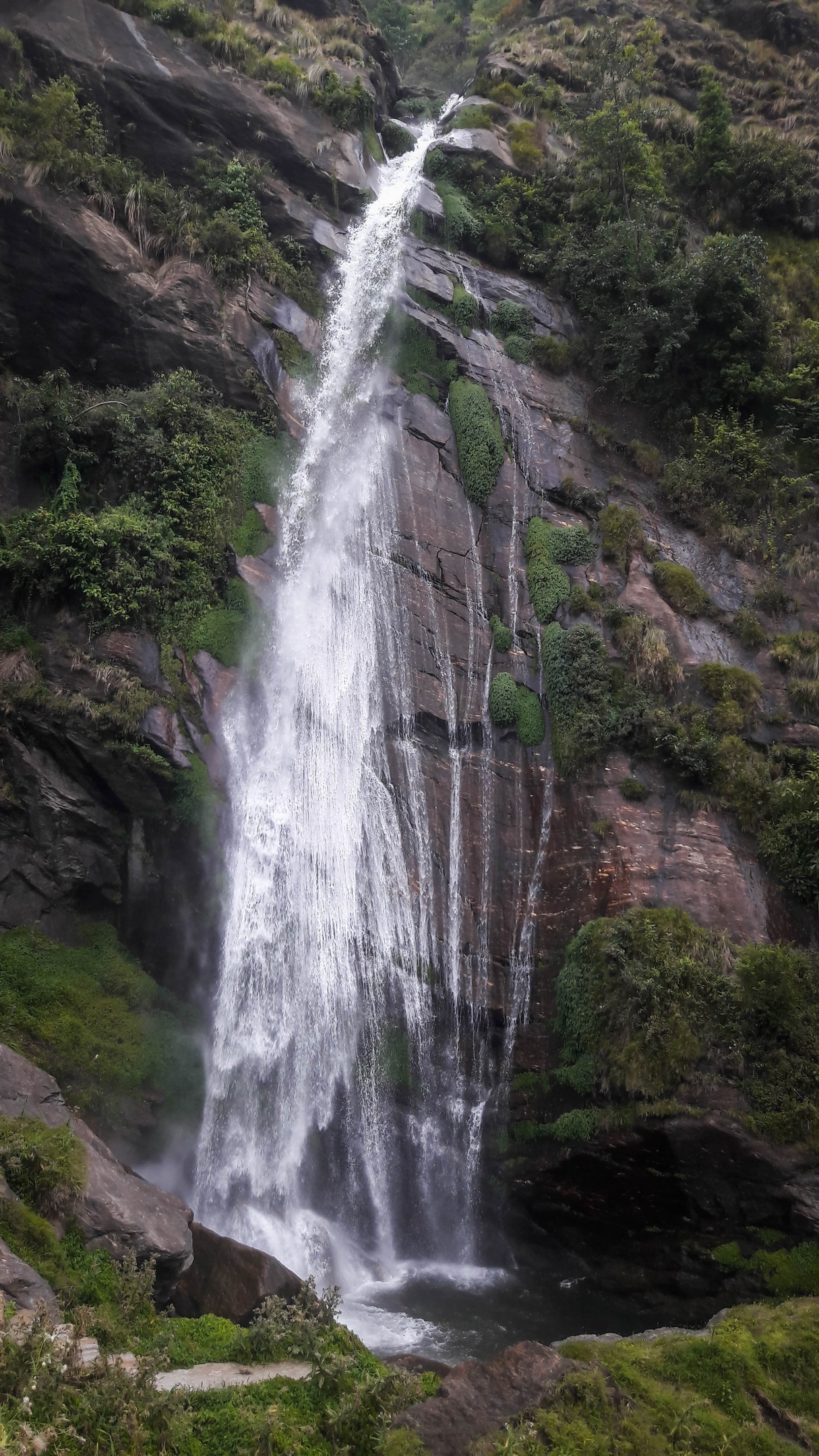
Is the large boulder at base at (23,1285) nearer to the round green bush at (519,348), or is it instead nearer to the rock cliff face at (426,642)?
the rock cliff face at (426,642)

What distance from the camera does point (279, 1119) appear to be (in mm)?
12719

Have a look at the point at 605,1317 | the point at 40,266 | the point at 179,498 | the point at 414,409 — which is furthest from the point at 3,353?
the point at 605,1317

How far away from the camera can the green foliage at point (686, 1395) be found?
21.3ft

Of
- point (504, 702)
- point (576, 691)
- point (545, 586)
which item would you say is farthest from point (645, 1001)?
point (545, 586)

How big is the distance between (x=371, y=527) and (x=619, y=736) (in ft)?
23.8

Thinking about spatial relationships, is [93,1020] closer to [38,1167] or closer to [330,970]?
[38,1167]

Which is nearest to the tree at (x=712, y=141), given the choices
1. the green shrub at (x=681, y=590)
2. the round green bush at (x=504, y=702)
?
the green shrub at (x=681, y=590)

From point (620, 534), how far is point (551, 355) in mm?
6976

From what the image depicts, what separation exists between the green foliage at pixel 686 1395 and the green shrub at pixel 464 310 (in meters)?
22.0

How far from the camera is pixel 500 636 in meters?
17.4

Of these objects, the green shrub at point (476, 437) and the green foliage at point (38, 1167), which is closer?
the green foliage at point (38, 1167)

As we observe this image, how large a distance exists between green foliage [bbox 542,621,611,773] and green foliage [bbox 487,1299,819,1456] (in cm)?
886

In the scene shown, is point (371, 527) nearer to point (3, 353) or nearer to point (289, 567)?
point (289, 567)

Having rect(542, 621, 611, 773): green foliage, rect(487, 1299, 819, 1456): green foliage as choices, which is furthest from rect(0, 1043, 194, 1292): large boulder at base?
rect(542, 621, 611, 773): green foliage
